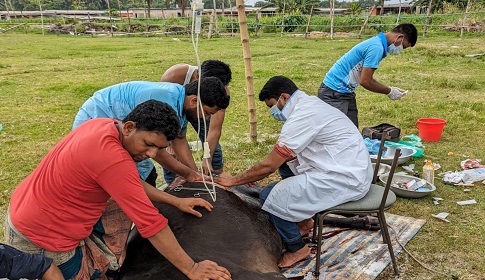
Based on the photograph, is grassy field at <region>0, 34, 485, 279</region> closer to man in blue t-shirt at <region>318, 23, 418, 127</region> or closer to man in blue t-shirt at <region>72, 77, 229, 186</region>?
man in blue t-shirt at <region>318, 23, 418, 127</region>

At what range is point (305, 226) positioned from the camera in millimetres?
4211

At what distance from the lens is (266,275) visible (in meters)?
2.73

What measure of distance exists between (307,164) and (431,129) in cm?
398

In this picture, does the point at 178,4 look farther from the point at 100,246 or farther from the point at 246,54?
the point at 100,246

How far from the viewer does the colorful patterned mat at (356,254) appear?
3.58 meters

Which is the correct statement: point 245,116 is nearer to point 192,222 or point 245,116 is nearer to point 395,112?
point 395,112

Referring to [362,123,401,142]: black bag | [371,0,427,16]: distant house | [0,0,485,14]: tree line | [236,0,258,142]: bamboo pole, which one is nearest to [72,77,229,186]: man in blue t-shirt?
[236,0,258,142]: bamboo pole

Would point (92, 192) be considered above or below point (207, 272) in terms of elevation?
above

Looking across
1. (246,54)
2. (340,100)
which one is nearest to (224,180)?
(340,100)

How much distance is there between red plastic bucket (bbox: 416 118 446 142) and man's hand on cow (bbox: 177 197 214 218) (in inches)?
187

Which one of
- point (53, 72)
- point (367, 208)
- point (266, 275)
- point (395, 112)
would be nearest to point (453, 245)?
point (367, 208)

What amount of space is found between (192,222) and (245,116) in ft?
18.7

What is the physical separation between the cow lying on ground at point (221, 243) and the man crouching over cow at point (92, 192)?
0.81 feet

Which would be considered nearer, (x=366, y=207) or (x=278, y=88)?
(x=366, y=207)
